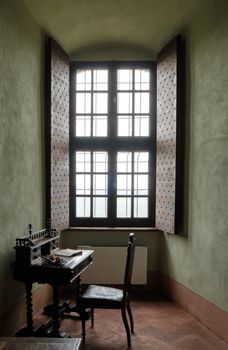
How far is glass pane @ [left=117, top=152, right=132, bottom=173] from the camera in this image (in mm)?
5305

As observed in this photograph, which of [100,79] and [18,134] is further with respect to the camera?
[100,79]

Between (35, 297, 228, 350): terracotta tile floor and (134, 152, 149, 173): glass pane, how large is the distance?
6.48 feet

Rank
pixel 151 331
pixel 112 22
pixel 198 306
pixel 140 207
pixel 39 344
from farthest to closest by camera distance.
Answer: pixel 140 207 < pixel 112 22 < pixel 198 306 < pixel 151 331 < pixel 39 344

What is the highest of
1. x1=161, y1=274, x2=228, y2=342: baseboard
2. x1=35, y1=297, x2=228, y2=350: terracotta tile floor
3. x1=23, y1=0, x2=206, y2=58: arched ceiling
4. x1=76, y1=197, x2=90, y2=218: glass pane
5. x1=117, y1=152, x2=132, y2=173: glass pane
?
x1=23, y1=0, x2=206, y2=58: arched ceiling

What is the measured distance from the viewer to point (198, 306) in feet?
13.2

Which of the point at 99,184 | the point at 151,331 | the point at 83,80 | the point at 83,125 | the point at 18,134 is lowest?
the point at 151,331

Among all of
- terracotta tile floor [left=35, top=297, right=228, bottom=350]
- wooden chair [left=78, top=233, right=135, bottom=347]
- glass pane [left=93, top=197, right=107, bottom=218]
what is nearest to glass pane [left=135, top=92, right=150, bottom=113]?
glass pane [left=93, top=197, right=107, bottom=218]

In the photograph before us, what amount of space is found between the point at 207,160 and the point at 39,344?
2.75 metres

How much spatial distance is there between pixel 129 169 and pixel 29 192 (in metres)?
1.82

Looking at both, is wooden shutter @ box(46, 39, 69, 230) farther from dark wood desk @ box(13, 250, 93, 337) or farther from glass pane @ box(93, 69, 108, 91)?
dark wood desk @ box(13, 250, 93, 337)

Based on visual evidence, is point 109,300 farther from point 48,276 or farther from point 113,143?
point 113,143

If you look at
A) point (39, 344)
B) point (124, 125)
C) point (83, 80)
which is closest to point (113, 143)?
point (124, 125)

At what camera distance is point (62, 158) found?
491cm

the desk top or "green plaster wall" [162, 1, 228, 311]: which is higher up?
"green plaster wall" [162, 1, 228, 311]
